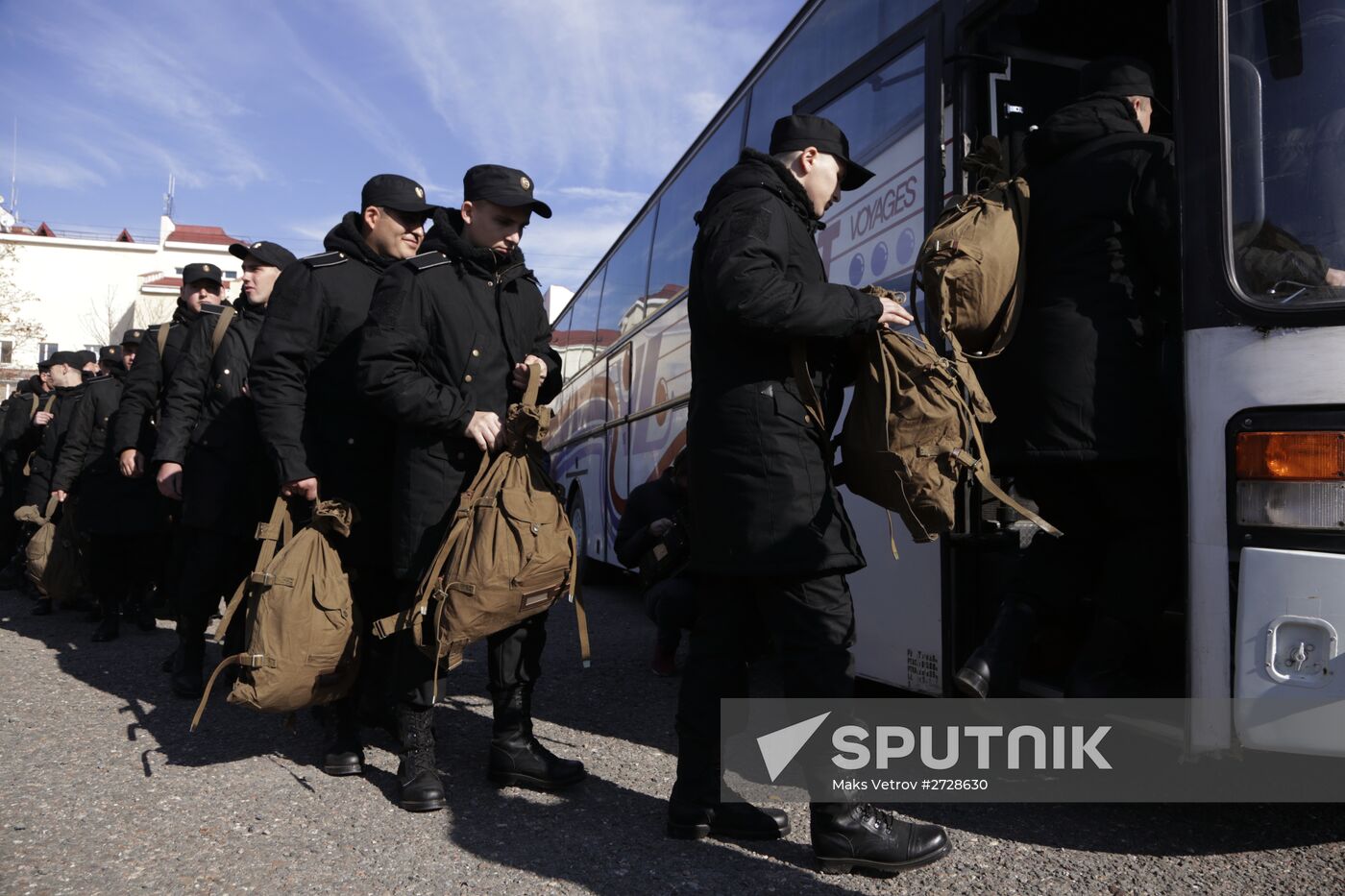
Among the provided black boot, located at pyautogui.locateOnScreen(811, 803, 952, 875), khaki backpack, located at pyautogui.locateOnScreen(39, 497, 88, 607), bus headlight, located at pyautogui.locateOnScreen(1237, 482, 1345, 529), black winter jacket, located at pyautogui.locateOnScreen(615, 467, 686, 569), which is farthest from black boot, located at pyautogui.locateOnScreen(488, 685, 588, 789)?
khaki backpack, located at pyautogui.locateOnScreen(39, 497, 88, 607)

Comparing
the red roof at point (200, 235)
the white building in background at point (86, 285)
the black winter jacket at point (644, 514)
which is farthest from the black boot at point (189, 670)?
the red roof at point (200, 235)

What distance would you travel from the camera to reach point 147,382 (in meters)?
6.37

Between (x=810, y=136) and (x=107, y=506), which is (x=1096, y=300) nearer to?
(x=810, y=136)

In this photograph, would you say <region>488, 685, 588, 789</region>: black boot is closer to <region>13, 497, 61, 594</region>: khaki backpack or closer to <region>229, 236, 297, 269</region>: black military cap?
<region>229, 236, 297, 269</region>: black military cap

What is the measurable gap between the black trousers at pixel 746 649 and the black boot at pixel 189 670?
310 centimetres

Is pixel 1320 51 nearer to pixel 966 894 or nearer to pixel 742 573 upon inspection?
pixel 742 573

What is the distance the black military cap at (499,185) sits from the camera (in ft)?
11.6

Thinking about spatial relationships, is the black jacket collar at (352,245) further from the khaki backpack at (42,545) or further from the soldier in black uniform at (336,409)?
the khaki backpack at (42,545)

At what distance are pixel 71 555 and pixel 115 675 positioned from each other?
2317 millimetres

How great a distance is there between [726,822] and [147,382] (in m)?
4.95

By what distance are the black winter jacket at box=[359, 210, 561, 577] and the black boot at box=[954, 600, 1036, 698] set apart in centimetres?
175

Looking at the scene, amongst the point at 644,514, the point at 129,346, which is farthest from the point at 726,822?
the point at 129,346

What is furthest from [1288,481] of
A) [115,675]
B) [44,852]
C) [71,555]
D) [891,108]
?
[71,555]

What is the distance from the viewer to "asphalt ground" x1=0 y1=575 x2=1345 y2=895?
277cm
